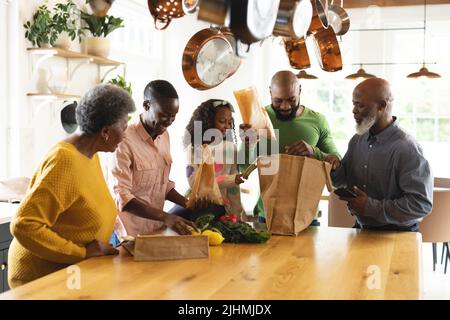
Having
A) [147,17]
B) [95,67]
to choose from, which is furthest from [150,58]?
[95,67]

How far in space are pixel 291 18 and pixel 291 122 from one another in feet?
4.82

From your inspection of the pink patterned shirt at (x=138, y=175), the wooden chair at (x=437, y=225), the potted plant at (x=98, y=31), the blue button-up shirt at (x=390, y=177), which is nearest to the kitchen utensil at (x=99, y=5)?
the pink patterned shirt at (x=138, y=175)

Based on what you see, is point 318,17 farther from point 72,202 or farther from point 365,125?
point 72,202

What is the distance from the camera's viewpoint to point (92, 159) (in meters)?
2.09

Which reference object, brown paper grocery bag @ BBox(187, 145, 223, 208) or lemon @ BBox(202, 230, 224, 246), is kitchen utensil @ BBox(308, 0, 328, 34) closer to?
brown paper grocery bag @ BBox(187, 145, 223, 208)

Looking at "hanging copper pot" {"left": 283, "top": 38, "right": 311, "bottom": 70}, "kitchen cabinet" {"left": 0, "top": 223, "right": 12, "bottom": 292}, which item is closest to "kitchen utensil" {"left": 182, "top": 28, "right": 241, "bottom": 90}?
"hanging copper pot" {"left": 283, "top": 38, "right": 311, "bottom": 70}

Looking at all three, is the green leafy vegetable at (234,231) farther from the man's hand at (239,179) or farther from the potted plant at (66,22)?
the potted plant at (66,22)

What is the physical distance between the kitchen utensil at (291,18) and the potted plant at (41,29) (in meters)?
2.54

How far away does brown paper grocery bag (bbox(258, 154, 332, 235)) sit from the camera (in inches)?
100

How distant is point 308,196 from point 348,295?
94 cm

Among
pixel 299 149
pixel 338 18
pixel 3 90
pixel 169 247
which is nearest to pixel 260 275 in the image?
pixel 169 247

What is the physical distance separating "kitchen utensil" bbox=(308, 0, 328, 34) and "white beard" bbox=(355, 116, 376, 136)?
559 mm

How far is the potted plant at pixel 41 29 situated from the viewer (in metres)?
3.93
